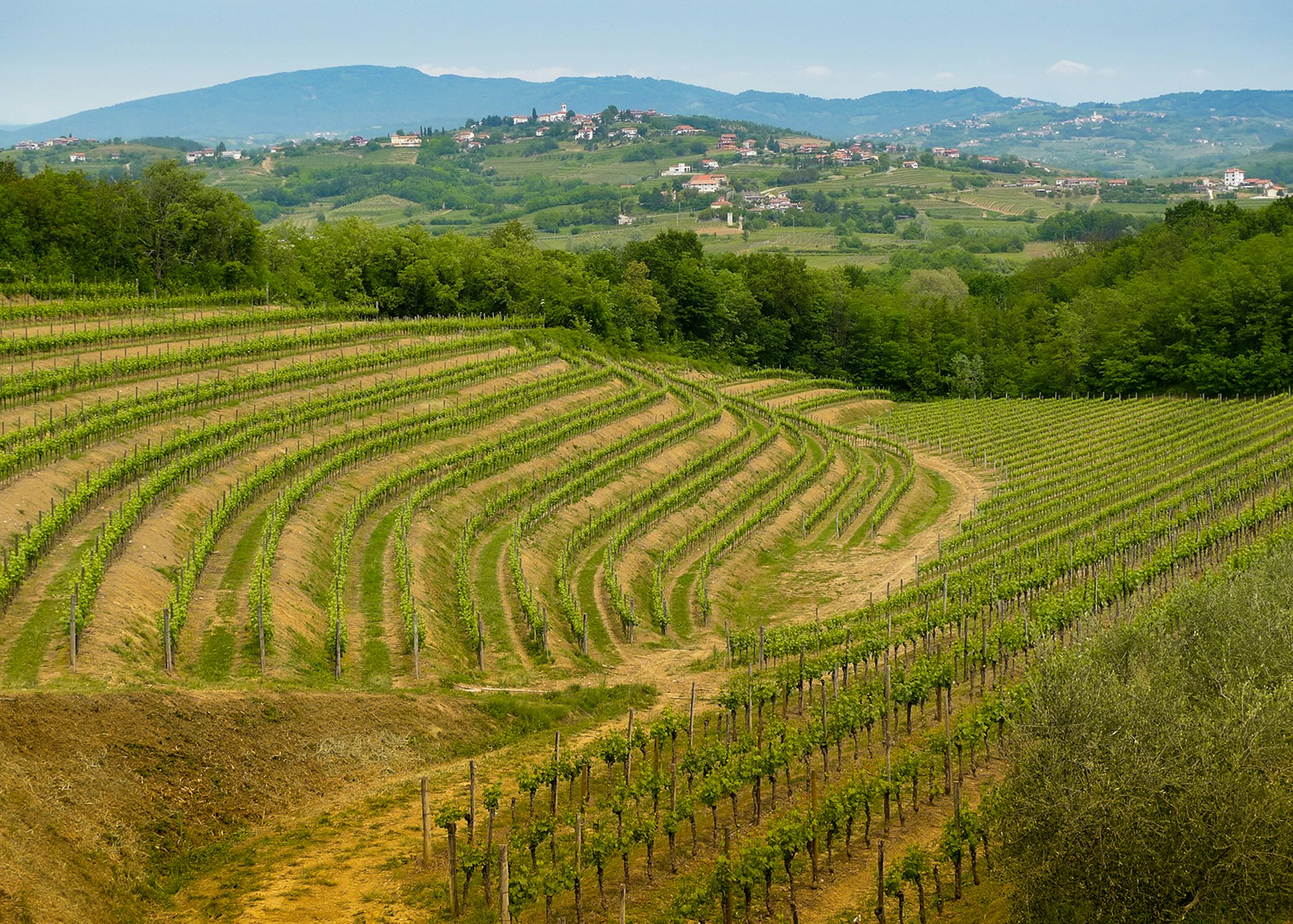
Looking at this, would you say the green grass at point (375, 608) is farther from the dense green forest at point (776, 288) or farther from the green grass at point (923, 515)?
the dense green forest at point (776, 288)

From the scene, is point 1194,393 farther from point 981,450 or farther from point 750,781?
point 750,781

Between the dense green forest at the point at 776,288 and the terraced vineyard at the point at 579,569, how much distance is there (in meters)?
7.75

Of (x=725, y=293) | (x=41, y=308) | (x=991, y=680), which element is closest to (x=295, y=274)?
(x=41, y=308)

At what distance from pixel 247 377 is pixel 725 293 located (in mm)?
57949

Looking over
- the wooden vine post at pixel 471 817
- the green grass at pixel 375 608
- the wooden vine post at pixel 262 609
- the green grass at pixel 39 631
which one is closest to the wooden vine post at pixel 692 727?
the wooden vine post at pixel 471 817

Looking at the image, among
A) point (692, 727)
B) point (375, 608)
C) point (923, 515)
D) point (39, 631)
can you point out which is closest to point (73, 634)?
point (39, 631)

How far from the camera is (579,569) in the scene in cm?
4581

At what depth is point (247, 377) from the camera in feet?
186

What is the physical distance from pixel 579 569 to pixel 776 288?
7125 centimetres

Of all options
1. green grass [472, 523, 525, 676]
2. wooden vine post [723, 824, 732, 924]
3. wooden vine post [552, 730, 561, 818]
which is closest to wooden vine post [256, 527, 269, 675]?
green grass [472, 523, 525, 676]

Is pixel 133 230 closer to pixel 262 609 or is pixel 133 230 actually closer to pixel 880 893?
pixel 262 609

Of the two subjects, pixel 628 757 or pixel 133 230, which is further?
pixel 133 230

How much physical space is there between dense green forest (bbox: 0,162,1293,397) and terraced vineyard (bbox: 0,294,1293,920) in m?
7.75

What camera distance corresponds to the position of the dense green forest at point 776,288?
249 feet
